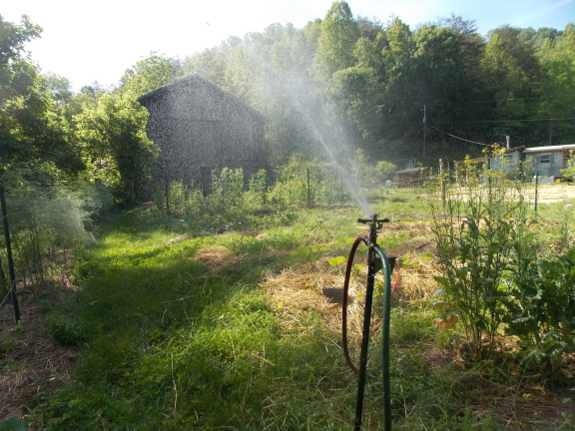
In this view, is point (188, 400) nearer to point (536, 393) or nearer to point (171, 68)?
point (536, 393)

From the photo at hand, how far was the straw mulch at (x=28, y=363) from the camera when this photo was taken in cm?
238

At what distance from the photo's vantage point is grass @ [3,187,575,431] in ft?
7.00

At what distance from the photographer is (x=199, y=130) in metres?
18.1

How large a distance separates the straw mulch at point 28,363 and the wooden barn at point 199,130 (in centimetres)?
1357

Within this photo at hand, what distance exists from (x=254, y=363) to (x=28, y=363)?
1.71 metres

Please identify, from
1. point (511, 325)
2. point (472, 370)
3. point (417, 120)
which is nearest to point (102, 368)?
point (472, 370)

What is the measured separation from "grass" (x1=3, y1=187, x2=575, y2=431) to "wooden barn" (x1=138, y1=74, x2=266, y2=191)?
13153mm

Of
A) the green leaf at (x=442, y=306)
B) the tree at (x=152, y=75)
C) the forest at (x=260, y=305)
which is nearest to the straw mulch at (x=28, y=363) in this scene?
the forest at (x=260, y=305)

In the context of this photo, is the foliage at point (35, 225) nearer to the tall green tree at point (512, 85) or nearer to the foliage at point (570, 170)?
the foliage at point (570, 170)

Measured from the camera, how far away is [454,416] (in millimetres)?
2029

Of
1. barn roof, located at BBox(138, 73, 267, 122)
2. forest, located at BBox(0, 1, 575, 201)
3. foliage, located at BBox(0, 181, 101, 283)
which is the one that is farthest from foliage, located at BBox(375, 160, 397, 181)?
foliage, located at BBox(0, 181, 101, 283)

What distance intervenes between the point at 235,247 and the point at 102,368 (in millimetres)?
3374

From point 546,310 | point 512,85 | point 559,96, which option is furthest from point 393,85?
point 546,310

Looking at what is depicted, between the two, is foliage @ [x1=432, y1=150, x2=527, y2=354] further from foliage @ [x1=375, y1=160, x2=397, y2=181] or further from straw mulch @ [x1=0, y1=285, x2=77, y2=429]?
foliage @ [x1=375, y1=160, x2=397, y2=181]
